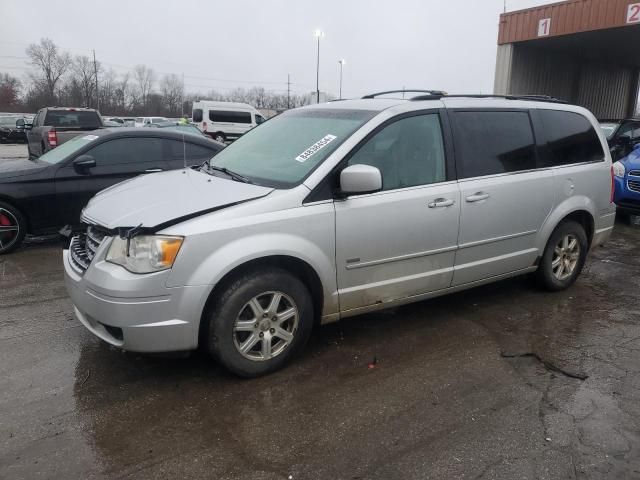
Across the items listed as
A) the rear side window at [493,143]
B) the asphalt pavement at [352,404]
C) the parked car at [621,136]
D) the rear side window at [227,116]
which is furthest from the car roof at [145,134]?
the rear side window at [227,116]

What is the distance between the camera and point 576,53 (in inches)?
801

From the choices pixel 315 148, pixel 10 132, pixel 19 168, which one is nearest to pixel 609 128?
pixel 315 148

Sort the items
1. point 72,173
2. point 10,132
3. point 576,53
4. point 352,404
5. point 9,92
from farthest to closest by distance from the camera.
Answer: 1. point 9,92
2. point 10,132
3. point 576,53
4. point 72,173
5. point 352,404

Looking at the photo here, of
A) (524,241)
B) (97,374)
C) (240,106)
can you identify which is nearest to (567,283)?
(524,241)

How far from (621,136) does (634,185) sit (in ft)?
9.09

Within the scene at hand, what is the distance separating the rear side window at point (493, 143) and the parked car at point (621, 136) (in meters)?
6.12

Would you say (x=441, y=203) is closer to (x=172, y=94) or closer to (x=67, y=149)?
(x=67, y=149)

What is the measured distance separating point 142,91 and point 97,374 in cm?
8762

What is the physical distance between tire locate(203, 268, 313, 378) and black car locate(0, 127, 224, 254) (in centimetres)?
291

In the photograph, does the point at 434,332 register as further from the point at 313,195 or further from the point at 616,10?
the point at 616,10

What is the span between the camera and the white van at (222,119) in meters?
30.2

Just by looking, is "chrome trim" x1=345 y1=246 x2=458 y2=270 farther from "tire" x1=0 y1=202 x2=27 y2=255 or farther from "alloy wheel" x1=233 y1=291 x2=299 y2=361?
"tire" x1=0 y1=202 x2=27 y2=255

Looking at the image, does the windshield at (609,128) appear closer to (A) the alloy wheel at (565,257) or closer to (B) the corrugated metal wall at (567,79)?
(B) the corrugated metal wall at (567,79)

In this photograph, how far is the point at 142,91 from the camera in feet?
272
